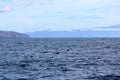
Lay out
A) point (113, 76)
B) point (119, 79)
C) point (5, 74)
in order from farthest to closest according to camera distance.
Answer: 1. point (5, 74)
2. point (113, 76)
3. point (119, 79)

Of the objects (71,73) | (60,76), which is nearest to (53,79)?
(60,76)

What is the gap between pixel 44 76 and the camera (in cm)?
4328

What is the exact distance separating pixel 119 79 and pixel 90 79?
11.0 feet

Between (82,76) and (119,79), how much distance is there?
5.48 meters

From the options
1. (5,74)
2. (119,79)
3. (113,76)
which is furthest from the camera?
(5,74)

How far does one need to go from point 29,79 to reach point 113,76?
33.3 feet

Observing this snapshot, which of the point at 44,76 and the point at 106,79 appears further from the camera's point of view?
the point at 44,76

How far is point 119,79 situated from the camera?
3941 centimetres

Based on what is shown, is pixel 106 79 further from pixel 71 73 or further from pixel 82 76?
pixel 71 73

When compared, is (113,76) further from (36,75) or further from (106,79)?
(36,75)

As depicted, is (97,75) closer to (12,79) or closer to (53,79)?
(53,79)

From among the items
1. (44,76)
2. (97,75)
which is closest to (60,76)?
(44,76)

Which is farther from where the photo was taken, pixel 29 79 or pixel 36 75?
pixel 36 75

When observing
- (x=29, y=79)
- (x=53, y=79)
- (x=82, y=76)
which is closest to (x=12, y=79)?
(x=29, y=79)
